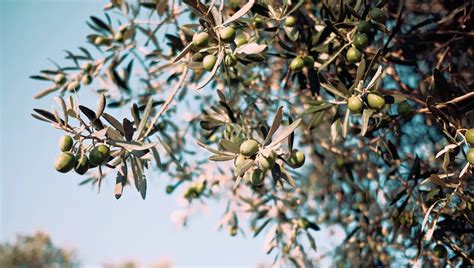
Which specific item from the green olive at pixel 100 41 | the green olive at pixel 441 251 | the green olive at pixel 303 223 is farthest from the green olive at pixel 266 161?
the green olive at pixel 100 41

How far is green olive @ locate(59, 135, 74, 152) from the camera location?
170 centimetres

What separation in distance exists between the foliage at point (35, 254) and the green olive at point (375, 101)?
69.6 feet

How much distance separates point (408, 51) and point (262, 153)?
113 cm

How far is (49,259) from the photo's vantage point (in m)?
20.7

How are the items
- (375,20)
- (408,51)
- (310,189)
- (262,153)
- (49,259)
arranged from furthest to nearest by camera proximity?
1. (49,259)
2. (310,189)
3. (408,51)
4. (375,20)
5. (262,153)

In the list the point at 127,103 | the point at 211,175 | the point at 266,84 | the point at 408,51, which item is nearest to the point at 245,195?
the point at 211,175

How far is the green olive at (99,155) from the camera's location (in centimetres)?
169

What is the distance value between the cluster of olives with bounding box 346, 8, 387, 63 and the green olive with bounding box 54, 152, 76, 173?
127cm

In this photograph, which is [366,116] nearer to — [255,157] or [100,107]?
[255,157]

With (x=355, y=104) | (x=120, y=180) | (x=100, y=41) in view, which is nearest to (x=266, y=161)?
(x=355, y=104)

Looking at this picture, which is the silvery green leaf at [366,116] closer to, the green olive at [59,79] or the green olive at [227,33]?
the green olive at [227,33]

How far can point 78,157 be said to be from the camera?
1.73m

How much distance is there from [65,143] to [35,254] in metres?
21.4

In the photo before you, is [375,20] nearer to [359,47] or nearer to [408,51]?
[359,47]
